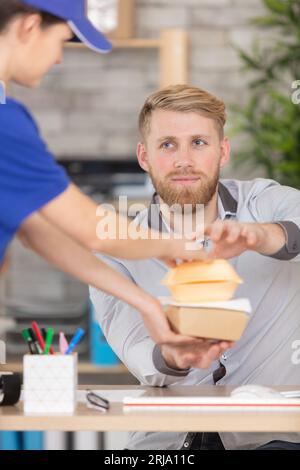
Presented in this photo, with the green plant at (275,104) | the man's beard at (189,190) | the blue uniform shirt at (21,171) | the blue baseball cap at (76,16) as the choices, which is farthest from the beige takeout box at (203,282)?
the green plant at (275,104)

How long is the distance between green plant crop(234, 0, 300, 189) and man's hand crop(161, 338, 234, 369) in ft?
7.06

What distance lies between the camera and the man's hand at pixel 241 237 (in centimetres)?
164

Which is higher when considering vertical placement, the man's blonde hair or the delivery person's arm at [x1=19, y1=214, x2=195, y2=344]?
the man's blonde hair

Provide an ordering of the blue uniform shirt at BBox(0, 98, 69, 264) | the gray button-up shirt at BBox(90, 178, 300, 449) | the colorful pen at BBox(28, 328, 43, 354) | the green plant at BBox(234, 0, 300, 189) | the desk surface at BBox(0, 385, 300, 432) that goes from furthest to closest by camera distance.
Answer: the green plant at BBox(234, 0, 300, 189) → the gray button-up shirt at BBox(90, 178, 300, 449) → the colorful pen at BBox(28, 328, 43, 354) → the desk surface at BBox(0, 385, 300, 432) → the blue uniform shirt at BBox(0, 98, 69, 264)

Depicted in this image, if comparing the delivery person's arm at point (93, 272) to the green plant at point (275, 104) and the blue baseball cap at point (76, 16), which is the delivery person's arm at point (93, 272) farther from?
the green plant at point (275, 104)

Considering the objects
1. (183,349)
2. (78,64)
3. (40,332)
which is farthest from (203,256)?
(78,64)

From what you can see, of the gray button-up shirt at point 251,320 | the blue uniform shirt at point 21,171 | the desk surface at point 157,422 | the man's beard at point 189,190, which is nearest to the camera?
the blue uniform shirt at point 21,171

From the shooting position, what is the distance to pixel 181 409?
5.07ft

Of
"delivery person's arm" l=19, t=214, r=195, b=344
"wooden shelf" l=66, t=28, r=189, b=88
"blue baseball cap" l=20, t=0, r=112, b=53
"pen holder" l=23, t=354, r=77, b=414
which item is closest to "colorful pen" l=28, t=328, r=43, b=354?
"pen holder" l=23, t=354, r=77, b=414

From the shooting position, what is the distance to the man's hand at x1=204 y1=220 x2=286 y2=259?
1645 millimetres

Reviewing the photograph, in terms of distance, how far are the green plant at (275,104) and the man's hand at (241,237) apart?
1941 mm

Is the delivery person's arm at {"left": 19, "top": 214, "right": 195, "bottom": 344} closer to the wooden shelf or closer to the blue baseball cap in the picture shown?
the blue baseball cap

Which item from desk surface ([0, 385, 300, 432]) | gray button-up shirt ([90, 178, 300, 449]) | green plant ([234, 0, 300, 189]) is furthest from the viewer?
green plant ([234, 0, 300, 189])
